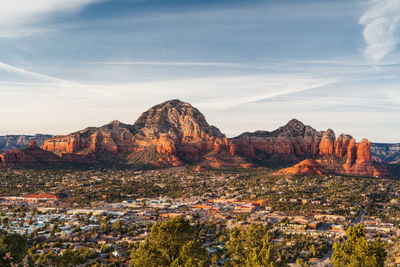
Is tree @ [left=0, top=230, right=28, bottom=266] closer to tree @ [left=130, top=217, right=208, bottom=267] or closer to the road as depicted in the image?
tree @ [left=130, top=217, right=208, bottom=267]

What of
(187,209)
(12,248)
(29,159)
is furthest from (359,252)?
(29,159)

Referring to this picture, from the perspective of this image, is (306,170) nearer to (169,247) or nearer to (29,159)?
(169,247)

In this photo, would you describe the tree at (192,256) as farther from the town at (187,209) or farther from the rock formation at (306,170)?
the rock formation at (306,170)

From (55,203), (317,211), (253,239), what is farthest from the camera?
(55,203)

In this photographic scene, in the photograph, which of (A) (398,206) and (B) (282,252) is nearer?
(B) (282,252)

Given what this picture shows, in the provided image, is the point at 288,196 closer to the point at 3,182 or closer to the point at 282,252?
the point at 282,252

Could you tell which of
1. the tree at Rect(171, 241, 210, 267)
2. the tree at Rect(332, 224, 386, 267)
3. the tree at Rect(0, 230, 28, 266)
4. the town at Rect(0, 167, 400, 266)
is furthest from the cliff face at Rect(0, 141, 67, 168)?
the tree at Rect(332, 224, 386, 267)

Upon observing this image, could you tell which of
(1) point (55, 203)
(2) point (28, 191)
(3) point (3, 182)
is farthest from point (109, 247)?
(3) point (3, 182)
